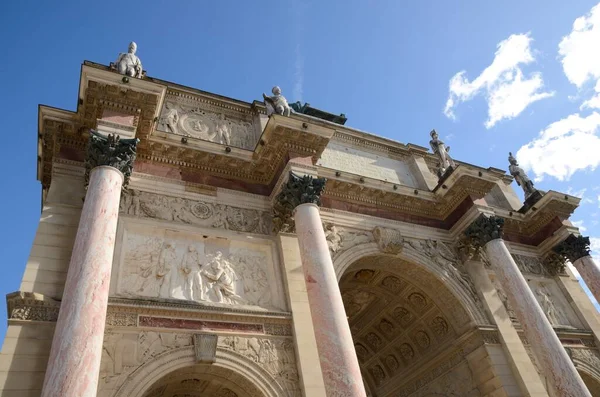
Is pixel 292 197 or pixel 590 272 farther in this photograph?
pixel 590 272

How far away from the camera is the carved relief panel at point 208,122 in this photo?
41.7ft

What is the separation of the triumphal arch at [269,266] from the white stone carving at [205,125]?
6cm

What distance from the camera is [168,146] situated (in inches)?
437

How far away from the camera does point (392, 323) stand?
14805 mm

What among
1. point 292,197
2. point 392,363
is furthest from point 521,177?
point 292,197

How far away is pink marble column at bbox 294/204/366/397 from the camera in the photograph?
7.71 metres

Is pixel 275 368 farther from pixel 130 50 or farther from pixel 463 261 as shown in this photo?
pixel 130 50

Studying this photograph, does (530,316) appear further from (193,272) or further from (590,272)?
(193,272)

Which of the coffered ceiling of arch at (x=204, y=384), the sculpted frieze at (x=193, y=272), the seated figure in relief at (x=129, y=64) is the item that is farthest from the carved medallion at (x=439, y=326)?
the seated figure in relief at (x=129, y=64)

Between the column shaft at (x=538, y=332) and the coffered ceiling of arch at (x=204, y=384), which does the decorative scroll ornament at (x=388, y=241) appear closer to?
the column shaft at (x=538, y=332)

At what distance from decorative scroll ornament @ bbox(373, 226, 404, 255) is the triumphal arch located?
0.04 meters

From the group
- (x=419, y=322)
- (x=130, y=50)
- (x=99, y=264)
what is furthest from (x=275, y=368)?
(x=130, y=50)

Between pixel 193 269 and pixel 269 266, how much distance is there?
5.80 ft

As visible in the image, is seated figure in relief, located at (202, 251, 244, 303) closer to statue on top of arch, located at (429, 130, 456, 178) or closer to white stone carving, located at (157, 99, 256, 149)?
white stone carving, located at (157, 99, 256, 149)
